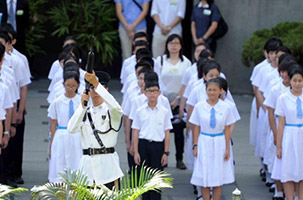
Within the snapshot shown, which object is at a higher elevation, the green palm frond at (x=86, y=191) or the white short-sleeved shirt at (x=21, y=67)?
the white short-sleeved shirt at (x=21, y=67)

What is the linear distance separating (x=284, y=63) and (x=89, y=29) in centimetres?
787

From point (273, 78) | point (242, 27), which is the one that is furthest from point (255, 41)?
point (273, 78)

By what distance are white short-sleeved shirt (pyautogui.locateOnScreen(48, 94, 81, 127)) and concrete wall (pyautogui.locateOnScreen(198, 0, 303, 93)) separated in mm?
7457

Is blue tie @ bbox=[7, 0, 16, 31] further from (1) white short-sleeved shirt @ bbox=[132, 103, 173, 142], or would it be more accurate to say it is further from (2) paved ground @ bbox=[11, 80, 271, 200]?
(1) white short-sleeved shirt @ bbox=[132, 103, 173, 142]

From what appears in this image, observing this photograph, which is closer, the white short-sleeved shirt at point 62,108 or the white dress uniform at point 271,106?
the white short-sleeved shirt at point 62,108

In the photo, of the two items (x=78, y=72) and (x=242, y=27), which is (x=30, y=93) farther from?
(x=78, y=72)

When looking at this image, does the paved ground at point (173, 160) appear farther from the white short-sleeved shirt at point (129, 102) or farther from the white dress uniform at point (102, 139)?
the white dress uniform at point (102, 139)

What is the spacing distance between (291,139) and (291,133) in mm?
72

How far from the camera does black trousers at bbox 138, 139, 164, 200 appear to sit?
1039 centimetres

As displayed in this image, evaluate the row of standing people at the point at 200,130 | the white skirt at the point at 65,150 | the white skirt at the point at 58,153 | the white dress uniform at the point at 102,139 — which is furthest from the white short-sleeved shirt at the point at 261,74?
the white dress uniform at the point at 102,139

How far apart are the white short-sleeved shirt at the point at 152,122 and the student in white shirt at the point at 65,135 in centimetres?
74

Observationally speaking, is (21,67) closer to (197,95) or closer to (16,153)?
(16,153)

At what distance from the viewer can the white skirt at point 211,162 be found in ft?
34.0

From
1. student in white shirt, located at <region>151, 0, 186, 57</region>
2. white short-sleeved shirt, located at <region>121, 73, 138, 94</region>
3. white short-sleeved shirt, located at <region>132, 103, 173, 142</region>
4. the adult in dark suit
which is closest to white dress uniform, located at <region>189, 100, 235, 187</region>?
white short-sleeved shirt, located at <region>132, 103, 173, 142</region>
